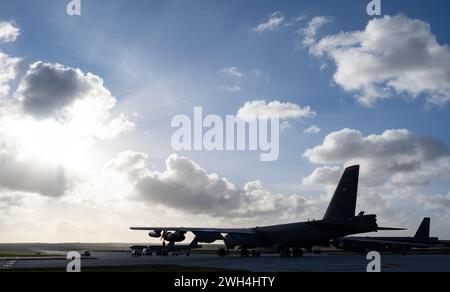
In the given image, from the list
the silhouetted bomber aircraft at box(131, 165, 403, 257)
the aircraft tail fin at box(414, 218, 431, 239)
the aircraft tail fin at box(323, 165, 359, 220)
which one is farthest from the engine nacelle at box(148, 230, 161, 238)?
the aircraft tail fin at box(414, 218, 431, 239)

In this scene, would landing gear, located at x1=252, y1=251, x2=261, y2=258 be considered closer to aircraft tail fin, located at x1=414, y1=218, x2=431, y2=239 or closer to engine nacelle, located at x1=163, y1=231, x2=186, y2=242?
engine nacelle, located at x1=163, y1=231, x2=186, y2=242

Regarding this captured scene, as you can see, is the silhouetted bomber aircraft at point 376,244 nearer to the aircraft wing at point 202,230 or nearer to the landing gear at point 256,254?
the landing gear at point 256,254

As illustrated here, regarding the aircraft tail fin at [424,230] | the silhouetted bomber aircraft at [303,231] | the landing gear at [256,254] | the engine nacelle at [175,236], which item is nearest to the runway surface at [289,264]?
the silhouetted bomber aircraft at [303,231]

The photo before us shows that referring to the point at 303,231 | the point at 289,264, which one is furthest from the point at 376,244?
the point at 289,264

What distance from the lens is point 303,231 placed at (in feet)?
206

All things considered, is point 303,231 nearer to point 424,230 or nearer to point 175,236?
point 175,236

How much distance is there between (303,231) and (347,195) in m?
8.62
